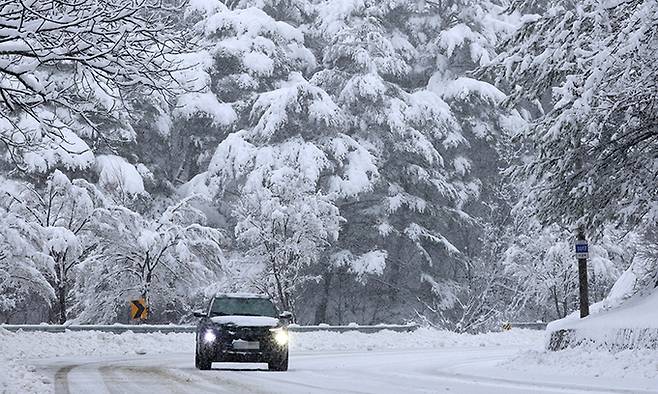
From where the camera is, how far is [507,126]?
170 ft

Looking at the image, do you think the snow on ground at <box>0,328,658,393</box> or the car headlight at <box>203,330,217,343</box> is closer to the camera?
the snow on ground at <box>0,328,658,393</box>

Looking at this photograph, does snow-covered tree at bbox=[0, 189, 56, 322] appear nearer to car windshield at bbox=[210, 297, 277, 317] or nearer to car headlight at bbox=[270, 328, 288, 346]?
car windshield at bbox=[210, 297, 277, 317]

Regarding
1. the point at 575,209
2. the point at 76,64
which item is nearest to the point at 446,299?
the point at 575,209

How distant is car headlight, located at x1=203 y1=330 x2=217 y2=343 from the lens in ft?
65.7

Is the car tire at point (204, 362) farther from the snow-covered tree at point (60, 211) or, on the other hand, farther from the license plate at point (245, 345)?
the snow-covered tree at point (60, 211)

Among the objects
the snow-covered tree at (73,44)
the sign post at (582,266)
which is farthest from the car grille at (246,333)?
the sign post at (582,266)

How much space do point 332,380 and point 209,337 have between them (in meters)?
3.82

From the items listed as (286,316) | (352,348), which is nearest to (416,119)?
(352,348)

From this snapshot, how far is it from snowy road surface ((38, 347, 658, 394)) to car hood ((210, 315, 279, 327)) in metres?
0.91

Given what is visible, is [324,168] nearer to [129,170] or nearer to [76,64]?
[129,170]

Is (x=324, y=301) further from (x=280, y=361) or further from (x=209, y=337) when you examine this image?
(x=209, y=337)

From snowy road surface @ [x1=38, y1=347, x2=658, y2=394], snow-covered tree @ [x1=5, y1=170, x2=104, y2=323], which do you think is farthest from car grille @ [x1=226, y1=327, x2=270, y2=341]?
snow-covered tree @ [x1=5, y1=170, x2=104, y2=323]

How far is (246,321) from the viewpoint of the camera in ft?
66.1

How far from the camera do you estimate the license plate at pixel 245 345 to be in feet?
65.4
